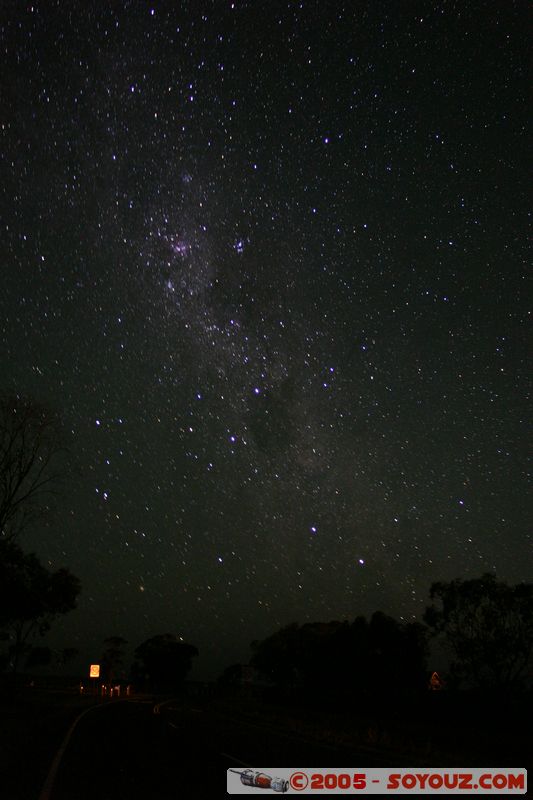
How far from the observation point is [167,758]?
15.6 metres

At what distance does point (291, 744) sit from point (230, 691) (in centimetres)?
4418

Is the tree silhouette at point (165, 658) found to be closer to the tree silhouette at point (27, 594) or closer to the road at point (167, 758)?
the tree silhouette at point (27, 594)

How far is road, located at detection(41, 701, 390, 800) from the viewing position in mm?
11406

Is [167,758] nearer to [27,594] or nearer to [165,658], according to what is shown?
[27,594]

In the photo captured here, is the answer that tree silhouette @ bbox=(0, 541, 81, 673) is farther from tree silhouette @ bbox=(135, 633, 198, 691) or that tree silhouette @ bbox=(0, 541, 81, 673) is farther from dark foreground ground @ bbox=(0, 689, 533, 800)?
tree silhouette @ bbox=(135, 633, 198, 691)

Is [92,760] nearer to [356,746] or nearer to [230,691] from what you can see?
[356,746]

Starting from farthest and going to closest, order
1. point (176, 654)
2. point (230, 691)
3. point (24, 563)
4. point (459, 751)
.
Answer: point (176, 654) < point (230, 691) < point (24, 563) < point (459, 751)

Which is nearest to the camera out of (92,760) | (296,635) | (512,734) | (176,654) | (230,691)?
(92,760)

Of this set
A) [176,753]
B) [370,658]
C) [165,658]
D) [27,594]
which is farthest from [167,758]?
[165,658]

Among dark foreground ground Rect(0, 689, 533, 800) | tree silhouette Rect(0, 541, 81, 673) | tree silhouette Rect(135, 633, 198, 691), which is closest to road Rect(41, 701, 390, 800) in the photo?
dark foreground ground Rect(0, 689, 533, 800)

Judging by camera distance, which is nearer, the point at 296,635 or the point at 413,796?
the point at 413,796

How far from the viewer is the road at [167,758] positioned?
1141 cm

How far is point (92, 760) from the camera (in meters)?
15.4

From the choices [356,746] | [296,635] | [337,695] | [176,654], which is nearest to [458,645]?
[337,695]
